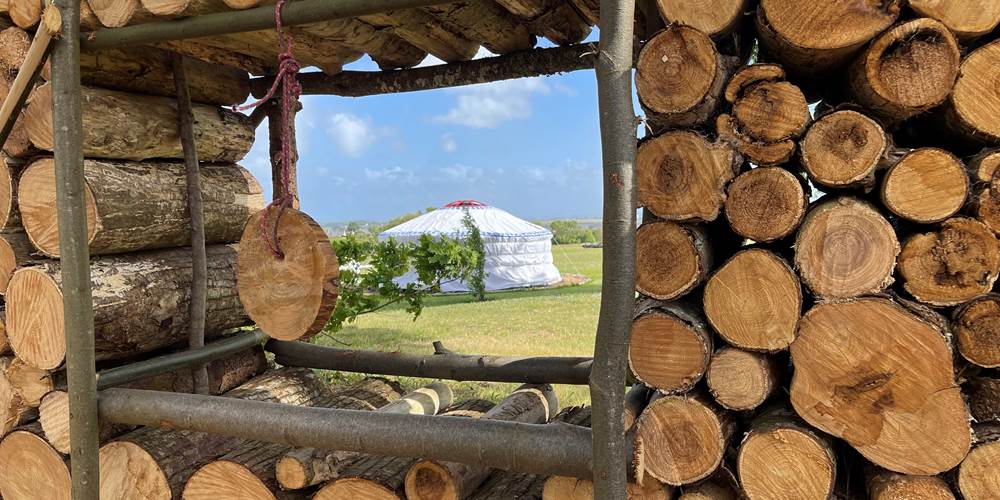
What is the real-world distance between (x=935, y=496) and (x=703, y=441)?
58 centimetres

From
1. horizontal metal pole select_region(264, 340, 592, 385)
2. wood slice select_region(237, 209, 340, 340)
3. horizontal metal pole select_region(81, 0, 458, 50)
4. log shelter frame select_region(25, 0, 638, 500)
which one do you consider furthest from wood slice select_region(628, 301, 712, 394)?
horizontal metal pole select_region(264, 340, 592, 385)

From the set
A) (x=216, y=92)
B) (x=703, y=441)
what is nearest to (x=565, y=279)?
(x=216, y=92)

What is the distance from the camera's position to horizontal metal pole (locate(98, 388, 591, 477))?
1.74 meters

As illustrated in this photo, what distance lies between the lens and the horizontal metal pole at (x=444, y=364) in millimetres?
3070

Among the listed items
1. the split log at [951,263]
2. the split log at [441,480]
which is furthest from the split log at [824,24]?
the split log at [441,480]

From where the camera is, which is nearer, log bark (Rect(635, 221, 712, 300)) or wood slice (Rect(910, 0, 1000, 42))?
wood slice (Rect(910, 0, 1000, 42))

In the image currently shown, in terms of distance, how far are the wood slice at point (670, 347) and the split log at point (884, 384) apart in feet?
0.81

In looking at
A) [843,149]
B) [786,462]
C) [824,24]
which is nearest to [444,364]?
[786,462]

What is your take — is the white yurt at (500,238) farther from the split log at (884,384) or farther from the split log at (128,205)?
the split log at (884,384)

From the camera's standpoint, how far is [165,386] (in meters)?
2.97

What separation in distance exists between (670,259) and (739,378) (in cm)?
37

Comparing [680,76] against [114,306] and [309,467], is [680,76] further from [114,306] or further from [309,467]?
[114,306]

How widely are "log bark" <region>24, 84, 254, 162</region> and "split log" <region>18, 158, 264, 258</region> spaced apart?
6 cm

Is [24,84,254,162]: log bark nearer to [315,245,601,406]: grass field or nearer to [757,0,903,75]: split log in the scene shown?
[757,0,903,75]: split log
